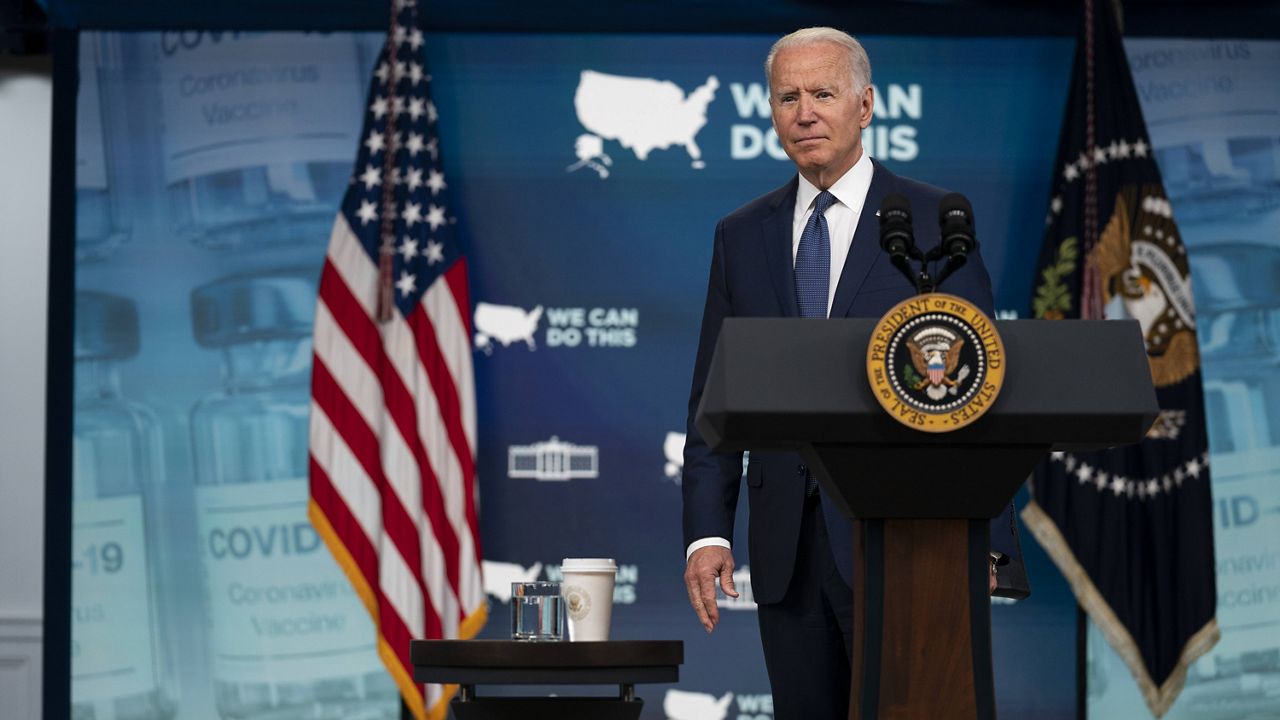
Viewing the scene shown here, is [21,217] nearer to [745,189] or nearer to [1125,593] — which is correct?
[745,189]

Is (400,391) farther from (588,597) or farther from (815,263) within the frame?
(815,263)

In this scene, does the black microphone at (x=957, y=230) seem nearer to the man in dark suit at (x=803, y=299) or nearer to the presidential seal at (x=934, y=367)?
the presidential seal at (x=934, y=367)

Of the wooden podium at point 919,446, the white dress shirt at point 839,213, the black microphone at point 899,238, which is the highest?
the white dress shirt at point 839,213

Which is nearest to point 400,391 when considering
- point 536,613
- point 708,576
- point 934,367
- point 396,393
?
point 396,393

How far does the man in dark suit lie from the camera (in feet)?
6.61

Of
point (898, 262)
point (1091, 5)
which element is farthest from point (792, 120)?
point (1091, 5)

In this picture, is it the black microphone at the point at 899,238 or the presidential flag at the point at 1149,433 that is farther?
the presidential flag at the point at 1149,433

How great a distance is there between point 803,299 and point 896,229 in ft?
1.91

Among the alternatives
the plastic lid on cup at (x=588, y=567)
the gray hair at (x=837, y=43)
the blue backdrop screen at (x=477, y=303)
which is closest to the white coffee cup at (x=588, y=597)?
the plastic lid on cup at (x=588, y=567)

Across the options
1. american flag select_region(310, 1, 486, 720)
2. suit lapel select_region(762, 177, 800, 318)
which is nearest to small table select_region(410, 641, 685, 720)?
suit lapel select_region(762, 177, 800, 318)

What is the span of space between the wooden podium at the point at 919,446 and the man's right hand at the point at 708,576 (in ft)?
1.87

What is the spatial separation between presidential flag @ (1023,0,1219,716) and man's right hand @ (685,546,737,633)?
262 cm

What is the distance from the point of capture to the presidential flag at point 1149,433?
14.6 ft

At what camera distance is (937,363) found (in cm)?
147
